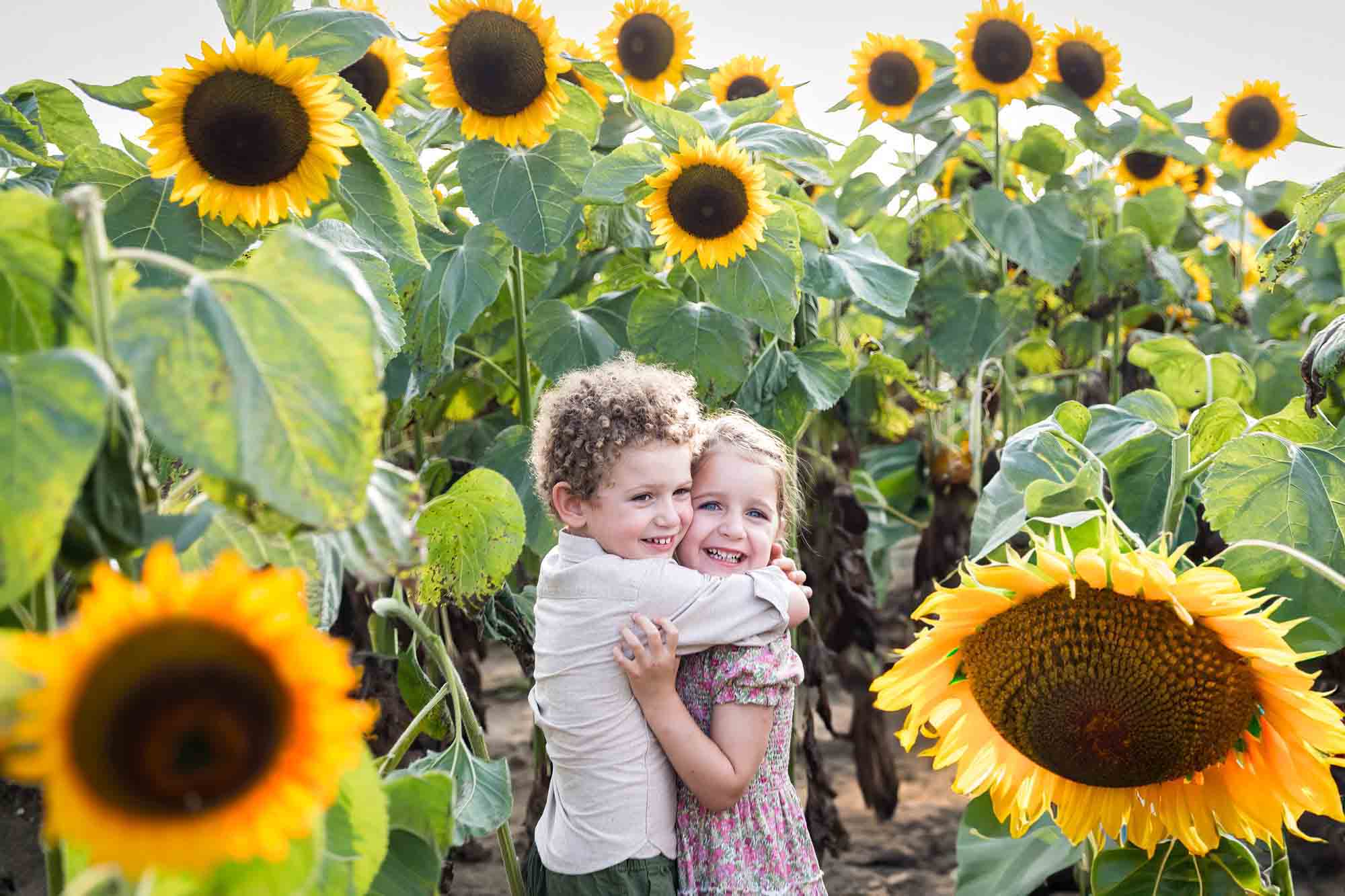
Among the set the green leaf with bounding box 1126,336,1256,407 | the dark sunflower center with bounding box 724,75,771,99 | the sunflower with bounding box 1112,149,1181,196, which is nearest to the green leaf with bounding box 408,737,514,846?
the green leaf with bounding box 1126,336,1256,407

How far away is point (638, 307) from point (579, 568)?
53 cm

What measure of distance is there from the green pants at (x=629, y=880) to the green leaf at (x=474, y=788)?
5.3 inches

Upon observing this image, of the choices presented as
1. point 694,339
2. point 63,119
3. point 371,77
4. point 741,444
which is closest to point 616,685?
point 741,444

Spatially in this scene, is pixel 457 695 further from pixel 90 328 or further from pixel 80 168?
pixel 90 328

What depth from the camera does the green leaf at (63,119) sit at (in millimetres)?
1191

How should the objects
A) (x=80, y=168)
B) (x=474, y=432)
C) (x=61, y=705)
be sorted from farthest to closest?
(x=474, y=432), (x=80, y=168), (x=61, y=705)

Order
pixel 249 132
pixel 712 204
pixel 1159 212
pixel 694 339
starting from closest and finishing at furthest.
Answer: pixel 249 132 < pixel 712 204 < pixel 694 339 < pixel 1159 212

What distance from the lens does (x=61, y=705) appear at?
0.37 m

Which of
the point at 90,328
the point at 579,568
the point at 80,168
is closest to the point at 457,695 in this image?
the point at 579,568

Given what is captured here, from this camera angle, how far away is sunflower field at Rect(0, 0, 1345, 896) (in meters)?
0.42

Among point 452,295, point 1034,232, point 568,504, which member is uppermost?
point 1034,232

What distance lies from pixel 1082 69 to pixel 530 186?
148 centimetres

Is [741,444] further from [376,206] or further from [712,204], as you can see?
[376,206]

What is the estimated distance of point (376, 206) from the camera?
1075 millimetres
